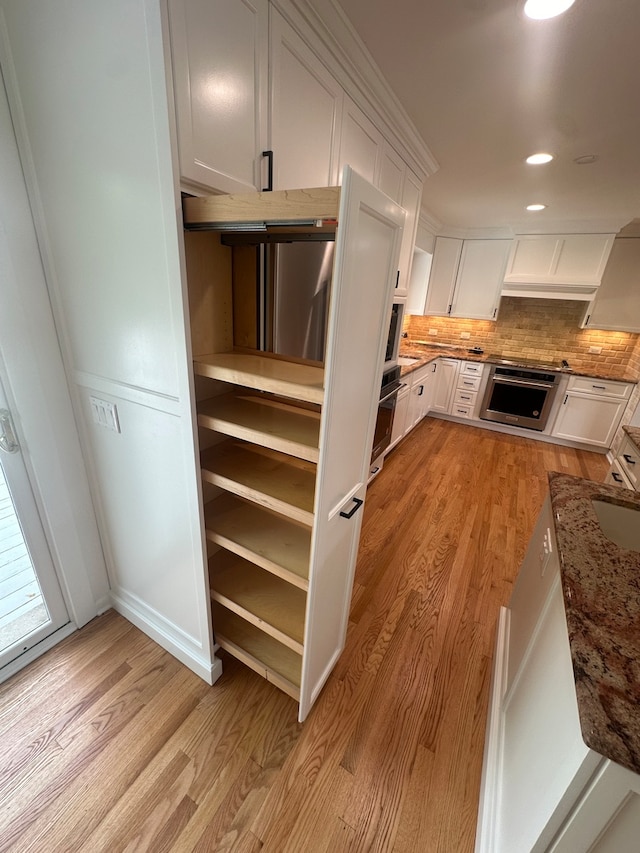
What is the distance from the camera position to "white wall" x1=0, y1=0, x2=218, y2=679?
81cm

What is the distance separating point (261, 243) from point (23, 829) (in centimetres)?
207

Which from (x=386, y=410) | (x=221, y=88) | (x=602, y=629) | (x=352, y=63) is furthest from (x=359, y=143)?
(x=602, y=629)

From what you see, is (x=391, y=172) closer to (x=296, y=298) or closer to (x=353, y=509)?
(x=296, y=298)

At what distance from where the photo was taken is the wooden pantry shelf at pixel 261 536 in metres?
1.16

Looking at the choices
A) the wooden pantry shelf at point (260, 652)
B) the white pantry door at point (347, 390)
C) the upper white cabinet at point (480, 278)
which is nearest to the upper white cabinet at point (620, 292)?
the upper white cabinet at point (480, 278)

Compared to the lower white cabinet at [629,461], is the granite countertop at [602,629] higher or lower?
higher

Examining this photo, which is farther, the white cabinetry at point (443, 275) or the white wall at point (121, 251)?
the white cabinetry at point (443, 275)

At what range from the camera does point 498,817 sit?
100 cm

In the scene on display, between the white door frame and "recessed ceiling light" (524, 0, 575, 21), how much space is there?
170 cm

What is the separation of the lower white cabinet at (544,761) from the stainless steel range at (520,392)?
3351mm

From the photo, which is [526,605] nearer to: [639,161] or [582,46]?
[582,46]

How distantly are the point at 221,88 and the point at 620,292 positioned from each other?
4.89 meters

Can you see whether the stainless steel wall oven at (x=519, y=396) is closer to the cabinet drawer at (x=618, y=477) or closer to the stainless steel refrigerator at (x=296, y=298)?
the cabinet drawer at (x=618, y=477)

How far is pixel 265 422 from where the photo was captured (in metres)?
1.12
